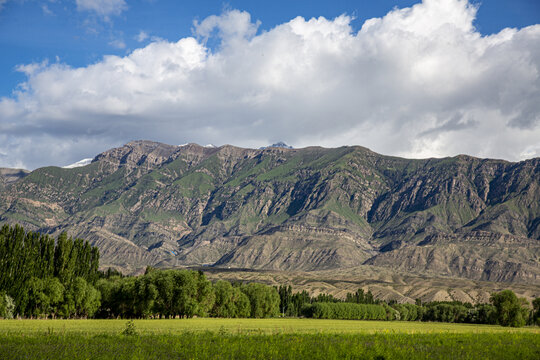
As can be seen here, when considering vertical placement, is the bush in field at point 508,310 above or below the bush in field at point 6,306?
below

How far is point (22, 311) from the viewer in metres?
133

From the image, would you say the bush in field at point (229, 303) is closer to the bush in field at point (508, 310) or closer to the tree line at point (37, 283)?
the tree line at point (37, 283)

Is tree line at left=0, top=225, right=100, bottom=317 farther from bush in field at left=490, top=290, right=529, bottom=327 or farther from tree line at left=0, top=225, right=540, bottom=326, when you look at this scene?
bush in field at left=490, top=290, right=529, bottom=327

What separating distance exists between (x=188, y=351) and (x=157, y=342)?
23.0ft

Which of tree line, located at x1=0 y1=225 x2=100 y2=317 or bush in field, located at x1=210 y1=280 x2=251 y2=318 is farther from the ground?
tree line, located at x1=0 y1=225 x2=100 y2=317

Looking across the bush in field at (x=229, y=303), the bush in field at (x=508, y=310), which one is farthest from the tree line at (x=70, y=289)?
the bush in field at (x=508, y=310)

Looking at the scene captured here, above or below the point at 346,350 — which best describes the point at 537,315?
below

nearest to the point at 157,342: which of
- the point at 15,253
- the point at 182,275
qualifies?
the point at 182,275

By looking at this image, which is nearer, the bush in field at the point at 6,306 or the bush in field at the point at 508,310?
the bush in field at the point at 6,306

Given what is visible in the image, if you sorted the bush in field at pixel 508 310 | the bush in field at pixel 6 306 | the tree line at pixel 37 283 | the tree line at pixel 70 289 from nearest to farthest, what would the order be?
the bush in field at pixel 6 306 → the tree line at pixel 37 283 → the tree line at pixel 70 289 → the bush in field at pixel 508 310

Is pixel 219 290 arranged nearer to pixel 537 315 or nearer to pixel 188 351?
pixel 537 315

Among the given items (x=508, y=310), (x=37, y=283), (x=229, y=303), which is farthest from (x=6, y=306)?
(x=508, y=310)

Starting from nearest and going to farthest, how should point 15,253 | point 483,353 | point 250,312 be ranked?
point 483,353 < point 15,253 < point 250,312

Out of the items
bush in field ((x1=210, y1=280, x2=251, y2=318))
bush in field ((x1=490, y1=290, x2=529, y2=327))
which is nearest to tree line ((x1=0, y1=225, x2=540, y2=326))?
bush in field ((x1=210, y1=280, x2=251, y2=318))
